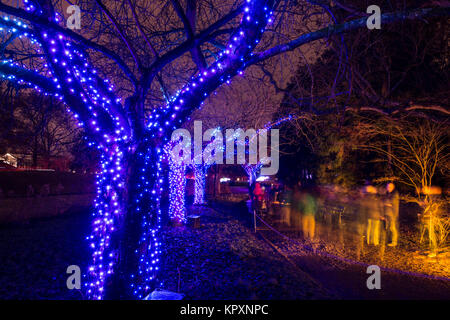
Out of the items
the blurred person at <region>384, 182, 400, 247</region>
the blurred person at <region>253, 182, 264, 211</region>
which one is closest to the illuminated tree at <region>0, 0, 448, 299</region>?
the blurred person at <region>384, 182, 400, 247</region>

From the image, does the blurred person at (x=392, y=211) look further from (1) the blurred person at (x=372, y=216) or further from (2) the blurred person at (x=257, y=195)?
(2) the blurred person at (x=257, y=195)

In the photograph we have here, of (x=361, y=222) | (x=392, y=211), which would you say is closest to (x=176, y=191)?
(x=392, y=211)

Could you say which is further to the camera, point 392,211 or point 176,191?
point 176,191

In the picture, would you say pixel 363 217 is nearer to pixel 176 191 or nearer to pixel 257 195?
pixel 257 195

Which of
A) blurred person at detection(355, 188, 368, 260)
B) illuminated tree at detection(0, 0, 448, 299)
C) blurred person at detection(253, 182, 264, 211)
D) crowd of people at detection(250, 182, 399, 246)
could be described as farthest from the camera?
blurred person at detection(253, 182, 264, 211)

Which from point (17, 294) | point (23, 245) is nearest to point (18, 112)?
point (23, 245)

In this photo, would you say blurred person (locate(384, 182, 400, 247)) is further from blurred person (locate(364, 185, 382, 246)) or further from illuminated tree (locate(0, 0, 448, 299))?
illuminated tree (locate(0, 0, 448, 299))

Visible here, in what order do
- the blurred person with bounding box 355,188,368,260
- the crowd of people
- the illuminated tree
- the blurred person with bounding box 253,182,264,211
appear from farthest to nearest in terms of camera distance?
the blurred person with bounding box 253,182,264,211, the crowd of people, the blurred person with bounding box 355,188,368,260, the illuminated tree

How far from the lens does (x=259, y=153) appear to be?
24922mm

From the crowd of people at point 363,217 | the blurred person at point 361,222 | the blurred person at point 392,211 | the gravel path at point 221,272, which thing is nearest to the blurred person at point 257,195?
the crowd of people at point 363,217

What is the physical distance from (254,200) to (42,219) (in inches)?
397

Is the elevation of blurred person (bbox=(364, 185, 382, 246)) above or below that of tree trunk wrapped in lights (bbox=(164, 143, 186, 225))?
below

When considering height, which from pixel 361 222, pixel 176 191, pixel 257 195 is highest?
pixel 176 191
